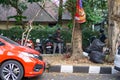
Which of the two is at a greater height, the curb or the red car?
the red car

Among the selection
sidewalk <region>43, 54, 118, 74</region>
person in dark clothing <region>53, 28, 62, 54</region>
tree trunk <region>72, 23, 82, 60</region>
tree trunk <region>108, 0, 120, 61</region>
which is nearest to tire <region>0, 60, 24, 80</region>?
sidewalk <region>43, 54, 118, 74</region>

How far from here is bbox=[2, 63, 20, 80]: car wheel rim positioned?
332 inches

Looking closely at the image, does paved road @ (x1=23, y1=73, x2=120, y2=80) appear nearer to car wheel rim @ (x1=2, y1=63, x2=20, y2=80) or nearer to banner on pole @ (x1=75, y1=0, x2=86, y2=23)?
car wheel rim @ (x1=2, y1=63, x2=20, y2=80)

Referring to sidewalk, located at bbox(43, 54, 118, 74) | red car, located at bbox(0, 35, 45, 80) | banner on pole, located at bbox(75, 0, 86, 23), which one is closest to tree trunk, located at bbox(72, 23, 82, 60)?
banner on pole, located at bbox(75, 0, 86, 23)

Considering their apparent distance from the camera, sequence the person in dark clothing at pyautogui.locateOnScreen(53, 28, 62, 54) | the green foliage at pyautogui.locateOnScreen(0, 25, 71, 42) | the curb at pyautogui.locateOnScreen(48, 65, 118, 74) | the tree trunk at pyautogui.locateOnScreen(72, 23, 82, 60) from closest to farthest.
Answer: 1. the curb at pyautogui.locateOnScreen(48, 65, 118, 74)
2. the tree trunk at pyautogui.locateOnScreen(72, 23, 82, 60)
3. the person in dark clothing at pyautogui.locateOnScreen(53, 28, 62, 54)
4. the green foliage at pyautogui.locateOnScreen(0, 25, 71, 42)

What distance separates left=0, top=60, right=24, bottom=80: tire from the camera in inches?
332

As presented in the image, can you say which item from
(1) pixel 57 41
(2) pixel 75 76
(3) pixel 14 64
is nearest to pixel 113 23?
(2) pixel 75 76

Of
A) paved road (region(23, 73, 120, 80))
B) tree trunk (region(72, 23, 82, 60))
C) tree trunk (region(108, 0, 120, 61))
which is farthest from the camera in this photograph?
tree trunk (region(72, 23, 82, 60))

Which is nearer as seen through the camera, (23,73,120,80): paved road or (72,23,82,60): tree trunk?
(23,73,120,80): paved road

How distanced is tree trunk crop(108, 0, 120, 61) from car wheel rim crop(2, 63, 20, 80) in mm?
4242

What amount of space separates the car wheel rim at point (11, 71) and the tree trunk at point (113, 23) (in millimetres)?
4242

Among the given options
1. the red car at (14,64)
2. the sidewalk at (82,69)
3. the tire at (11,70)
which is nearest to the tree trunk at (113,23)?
the sidewalk at (82,69)

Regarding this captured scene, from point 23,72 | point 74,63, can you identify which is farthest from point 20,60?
point 74,63

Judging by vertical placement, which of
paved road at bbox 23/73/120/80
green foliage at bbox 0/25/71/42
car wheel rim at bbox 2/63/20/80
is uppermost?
green foliage at bbox 0/25/71/42
